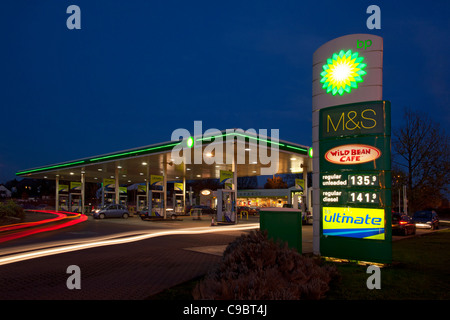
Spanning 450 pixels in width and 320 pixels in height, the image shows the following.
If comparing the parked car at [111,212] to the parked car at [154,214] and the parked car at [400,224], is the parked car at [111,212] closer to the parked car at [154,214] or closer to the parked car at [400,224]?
the parked car at [154,214]

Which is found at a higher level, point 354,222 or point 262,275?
point 354,222

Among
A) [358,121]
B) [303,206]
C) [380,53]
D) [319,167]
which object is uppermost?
[380,53]

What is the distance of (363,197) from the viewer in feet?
30.0

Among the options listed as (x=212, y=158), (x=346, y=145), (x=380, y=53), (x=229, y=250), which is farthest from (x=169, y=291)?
(x=212, y=158)

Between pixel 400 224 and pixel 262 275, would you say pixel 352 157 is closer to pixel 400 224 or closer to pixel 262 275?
pixel 262 275

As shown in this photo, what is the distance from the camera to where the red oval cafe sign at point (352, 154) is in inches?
361

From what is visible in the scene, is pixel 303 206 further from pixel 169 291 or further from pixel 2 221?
pixel 169 291

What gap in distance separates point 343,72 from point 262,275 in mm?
7238

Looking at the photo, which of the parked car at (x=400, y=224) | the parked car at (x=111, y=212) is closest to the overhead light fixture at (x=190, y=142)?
the parked car at (x=400, y=224)

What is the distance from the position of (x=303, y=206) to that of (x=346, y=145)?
76.3ft

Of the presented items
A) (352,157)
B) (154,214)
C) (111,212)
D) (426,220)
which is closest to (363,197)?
(352,157)

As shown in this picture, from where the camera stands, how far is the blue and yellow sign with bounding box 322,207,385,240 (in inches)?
351
